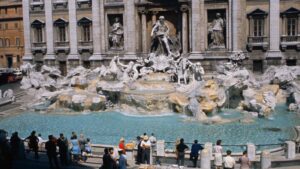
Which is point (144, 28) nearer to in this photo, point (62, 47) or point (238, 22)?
point (238, 22)

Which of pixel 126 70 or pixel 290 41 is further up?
pixel 290 41

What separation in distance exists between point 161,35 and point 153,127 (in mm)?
13002

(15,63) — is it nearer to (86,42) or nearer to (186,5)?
(86,42)

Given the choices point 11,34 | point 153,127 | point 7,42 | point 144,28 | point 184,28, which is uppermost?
point 11,34

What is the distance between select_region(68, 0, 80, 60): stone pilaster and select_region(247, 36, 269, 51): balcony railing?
15.6 m

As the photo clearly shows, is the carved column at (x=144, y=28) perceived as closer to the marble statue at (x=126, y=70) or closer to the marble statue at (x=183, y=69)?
the marble statue at (x=126, y=70)

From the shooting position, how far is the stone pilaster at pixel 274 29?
112ft

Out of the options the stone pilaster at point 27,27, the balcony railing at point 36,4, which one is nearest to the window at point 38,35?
the stone pilaster at point 27,27

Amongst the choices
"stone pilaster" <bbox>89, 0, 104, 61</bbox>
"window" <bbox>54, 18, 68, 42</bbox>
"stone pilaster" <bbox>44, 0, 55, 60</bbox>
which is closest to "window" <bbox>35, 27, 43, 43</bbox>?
"stone pilaster" <bbox>44, 0, 55, 60</bbox>

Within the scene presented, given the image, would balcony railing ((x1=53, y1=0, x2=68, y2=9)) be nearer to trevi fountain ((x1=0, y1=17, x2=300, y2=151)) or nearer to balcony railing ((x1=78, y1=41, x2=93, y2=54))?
balcony railing ((x1=78, y1=41, x2=93, y2=54))

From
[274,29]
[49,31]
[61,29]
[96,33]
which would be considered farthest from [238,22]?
[49,31]

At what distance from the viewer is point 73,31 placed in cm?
4050

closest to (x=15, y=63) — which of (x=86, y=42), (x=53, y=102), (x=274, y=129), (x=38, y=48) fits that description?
(x=38, y=48)

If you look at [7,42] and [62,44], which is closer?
[62,44]
